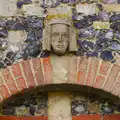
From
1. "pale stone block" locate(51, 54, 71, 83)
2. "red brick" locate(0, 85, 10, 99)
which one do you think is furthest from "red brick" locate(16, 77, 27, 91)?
"pale stone block" locate(51, 54, 71, 83)

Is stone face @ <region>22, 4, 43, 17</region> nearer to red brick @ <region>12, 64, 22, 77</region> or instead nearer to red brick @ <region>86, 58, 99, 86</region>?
red brick @ <region>12, 64, 22, 77</region>

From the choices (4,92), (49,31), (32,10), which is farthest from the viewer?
(32,10)

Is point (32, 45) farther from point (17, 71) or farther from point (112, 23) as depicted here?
point (112, 23)

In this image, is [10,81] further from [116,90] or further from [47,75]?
[116,90]

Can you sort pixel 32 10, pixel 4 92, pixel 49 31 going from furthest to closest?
1. pixel 32 10
2. pixel 49 31
3. pixel 4 92

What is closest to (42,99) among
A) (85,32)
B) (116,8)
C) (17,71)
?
(17,71)

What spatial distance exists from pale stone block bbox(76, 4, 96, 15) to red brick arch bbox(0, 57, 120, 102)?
0.44 m

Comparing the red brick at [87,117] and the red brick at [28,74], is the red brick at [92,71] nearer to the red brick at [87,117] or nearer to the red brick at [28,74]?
the red brick at [87,117]

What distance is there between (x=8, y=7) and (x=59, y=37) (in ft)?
1.84

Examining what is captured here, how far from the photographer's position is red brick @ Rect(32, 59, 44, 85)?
4.75 metres

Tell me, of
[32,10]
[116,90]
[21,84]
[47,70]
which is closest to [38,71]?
[47,70]

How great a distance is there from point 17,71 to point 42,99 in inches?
13.8

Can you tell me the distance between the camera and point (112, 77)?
15.8 feet

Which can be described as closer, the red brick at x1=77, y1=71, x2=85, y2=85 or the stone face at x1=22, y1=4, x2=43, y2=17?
the red brick at x1=77, y1=71, x2=85, y2=85
